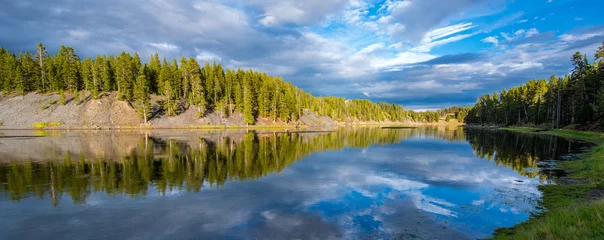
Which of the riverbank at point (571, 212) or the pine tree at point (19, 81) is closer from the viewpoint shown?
the riverbank at point (571, 212)

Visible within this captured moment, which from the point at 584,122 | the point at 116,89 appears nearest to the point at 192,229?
the point at 584,122

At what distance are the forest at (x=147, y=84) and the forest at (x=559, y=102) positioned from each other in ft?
266

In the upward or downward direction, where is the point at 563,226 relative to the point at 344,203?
upward

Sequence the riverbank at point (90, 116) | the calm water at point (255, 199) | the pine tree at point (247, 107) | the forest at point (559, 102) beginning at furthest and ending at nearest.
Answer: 1. the pine tree at point (247, 107)
2. the riverbank at point (90, 116)
3. the forest at point (559, 102)
4. the calm water at point (255, 199)

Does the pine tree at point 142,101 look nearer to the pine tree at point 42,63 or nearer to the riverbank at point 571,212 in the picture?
the pine tree at point 42,63

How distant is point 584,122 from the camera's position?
61969 mm

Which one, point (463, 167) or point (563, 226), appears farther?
point (463, 167)

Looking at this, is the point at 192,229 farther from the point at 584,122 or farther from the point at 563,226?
the point at 584,122

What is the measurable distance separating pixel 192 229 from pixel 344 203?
7350 millimetres

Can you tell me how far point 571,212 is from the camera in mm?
9305

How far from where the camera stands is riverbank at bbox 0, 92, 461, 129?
80312 millimetres

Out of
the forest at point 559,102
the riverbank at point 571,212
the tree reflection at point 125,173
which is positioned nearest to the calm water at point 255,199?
the tree reflection at point 125,173

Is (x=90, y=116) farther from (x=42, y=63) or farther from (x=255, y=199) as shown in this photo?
(x=255, y=199)

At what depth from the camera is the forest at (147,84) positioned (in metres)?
91.4
